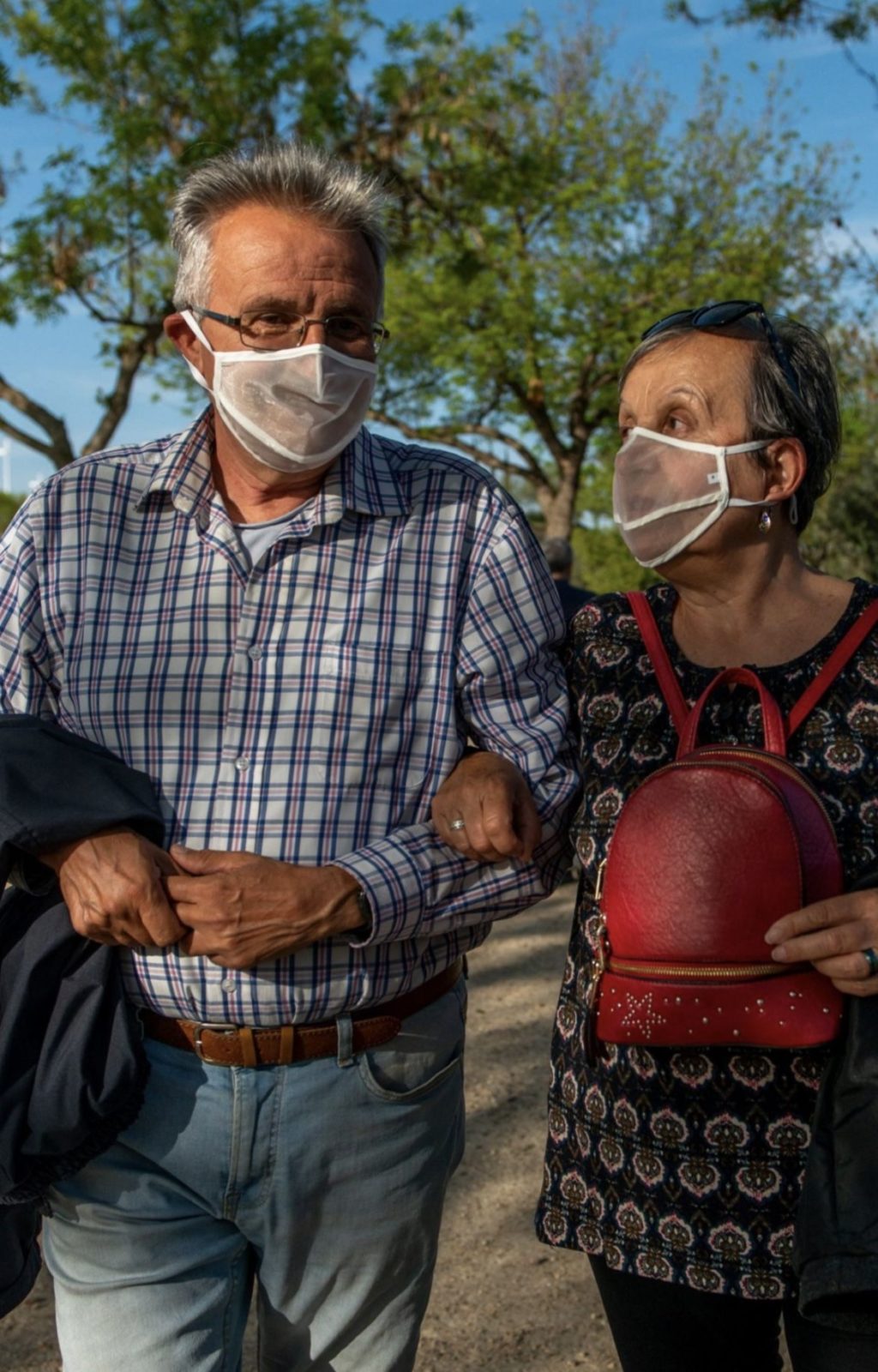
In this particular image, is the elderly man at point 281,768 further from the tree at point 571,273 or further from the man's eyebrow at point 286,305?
the tree at point 571,273

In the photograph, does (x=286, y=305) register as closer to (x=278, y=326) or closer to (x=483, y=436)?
(x=278, y=326)

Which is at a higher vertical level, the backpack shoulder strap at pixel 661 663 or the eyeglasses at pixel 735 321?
the eyeglasses at pixel 735 321

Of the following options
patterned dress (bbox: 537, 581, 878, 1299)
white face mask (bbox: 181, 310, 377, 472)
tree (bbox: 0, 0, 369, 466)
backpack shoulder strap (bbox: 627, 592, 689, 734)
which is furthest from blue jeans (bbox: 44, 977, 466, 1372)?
tree (bbox: 0, 0, 369, 466)

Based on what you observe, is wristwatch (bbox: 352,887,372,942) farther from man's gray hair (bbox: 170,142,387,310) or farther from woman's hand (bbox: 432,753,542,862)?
man's gray hair (bbox: 170,142,387,310)

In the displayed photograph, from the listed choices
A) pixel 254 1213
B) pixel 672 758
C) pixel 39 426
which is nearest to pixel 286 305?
pixel 672 758

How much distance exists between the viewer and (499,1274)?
13.2 ft

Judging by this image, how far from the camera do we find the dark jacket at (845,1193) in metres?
1.82

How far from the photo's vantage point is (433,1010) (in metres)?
2.25

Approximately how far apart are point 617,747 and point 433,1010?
20.1 inches

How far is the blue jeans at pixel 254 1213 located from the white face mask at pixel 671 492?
83 centimetres

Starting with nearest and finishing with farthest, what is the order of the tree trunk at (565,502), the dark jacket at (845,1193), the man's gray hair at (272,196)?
the dark jacket at (845,1193)
the man's gray hair at (272,196)
the tree trunk at (565,502)

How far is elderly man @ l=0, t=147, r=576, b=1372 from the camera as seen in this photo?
206cm

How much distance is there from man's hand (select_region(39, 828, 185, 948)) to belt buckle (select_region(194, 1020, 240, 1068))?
15cm

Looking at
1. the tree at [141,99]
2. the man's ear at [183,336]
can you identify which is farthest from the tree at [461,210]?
the man's ear at [183,336]
